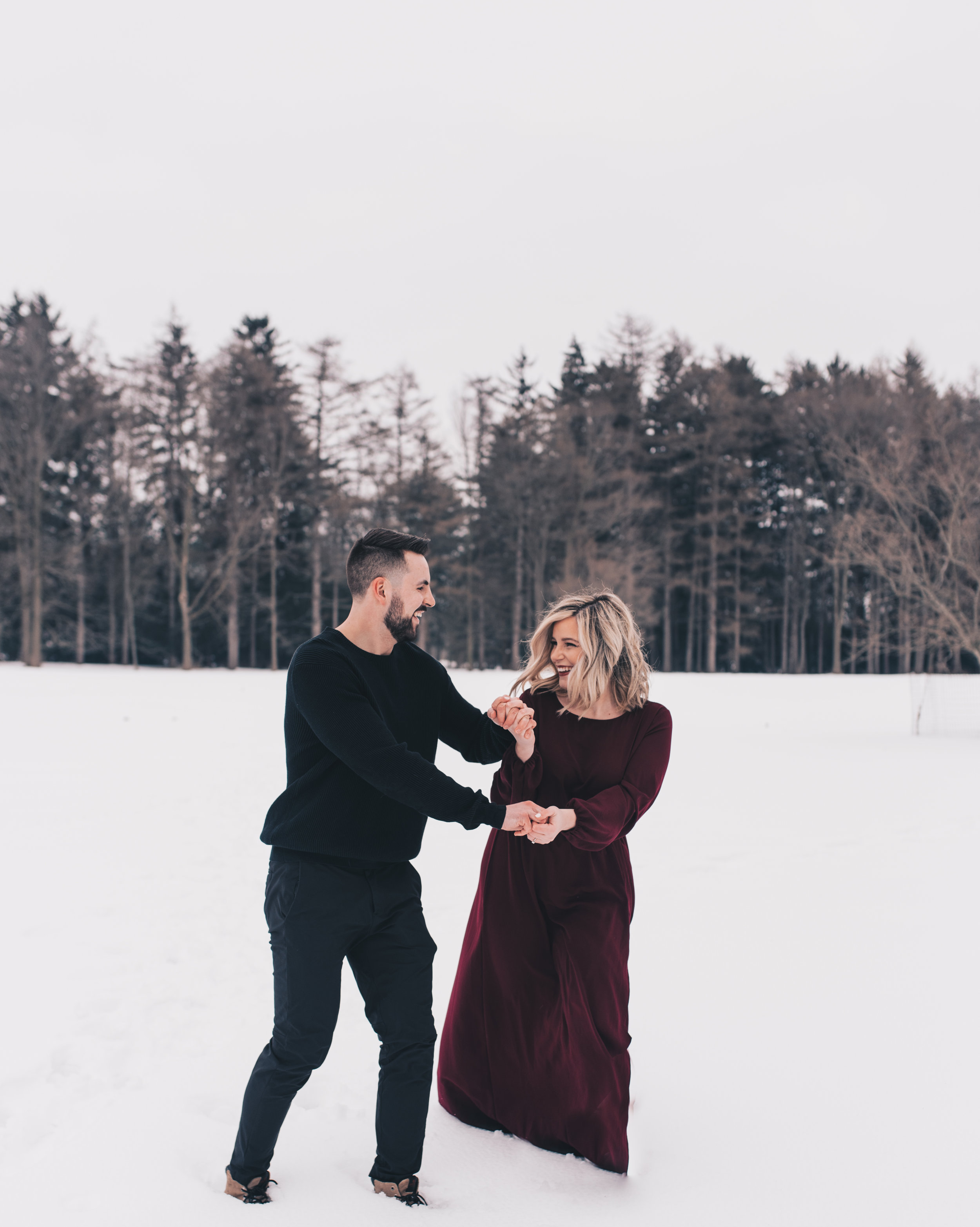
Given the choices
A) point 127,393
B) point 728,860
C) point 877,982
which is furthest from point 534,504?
point 877,982

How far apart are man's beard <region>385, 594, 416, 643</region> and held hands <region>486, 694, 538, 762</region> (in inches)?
14.5

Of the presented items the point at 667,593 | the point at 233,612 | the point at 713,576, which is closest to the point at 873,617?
the point at 713,576

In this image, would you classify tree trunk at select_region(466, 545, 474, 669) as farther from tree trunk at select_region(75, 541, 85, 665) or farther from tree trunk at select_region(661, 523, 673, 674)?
tree trunk at select_region(75, 541, 85, 665)

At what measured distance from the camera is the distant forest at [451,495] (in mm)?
32094

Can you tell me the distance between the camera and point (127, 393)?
33125 mm

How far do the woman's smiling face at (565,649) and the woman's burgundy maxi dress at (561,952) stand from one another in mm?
101

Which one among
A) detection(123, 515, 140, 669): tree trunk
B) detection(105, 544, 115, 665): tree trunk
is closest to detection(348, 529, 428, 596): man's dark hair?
detection(123, 515, 140, 669): tree trunk

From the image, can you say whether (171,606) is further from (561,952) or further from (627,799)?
(627,799)

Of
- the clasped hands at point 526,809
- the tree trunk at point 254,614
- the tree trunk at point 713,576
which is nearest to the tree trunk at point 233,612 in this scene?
the tree trunk at point 254,614

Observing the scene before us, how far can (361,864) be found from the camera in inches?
102

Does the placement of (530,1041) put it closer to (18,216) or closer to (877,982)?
(877,982)

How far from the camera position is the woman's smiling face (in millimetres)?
3012

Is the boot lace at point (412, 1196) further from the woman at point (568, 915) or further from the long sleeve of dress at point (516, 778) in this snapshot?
the long sleeve of dress at point (516, 778)

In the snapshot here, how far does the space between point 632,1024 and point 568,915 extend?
152 cm
